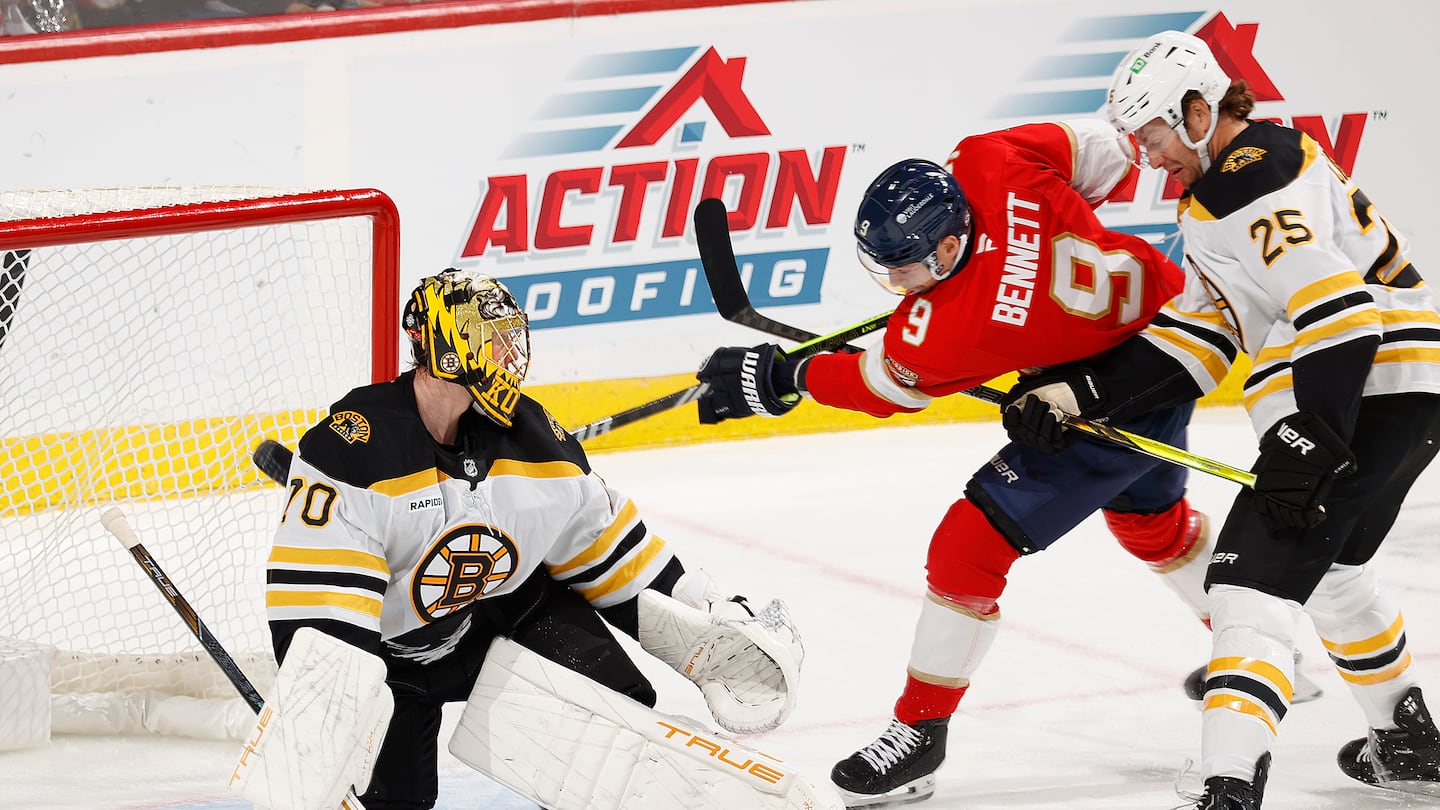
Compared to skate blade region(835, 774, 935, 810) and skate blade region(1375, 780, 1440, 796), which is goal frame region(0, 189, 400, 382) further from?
skate blade region(1375, 780, 1440, 796)

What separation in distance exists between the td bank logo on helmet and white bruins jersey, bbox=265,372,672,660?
7.85 feet

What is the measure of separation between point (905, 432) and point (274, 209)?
100 inches

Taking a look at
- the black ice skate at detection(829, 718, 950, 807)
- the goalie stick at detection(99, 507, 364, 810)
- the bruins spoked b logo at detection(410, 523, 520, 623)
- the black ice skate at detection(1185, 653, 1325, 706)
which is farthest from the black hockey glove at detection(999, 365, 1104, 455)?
the goalie stick at detection(99, 507, 364, 810)

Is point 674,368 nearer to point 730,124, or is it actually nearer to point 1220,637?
point 730,124

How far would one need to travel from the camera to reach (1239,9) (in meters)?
4.98

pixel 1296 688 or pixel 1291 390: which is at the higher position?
pixel 1291 390

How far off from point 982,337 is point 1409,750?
0.98 m

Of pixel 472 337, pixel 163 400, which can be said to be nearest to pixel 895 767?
pixel 472 337

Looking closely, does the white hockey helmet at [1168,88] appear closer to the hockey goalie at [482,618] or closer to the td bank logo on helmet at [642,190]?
the hockey goalie at [482,618]

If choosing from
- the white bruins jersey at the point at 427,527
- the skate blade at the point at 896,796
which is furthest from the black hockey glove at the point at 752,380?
the skate blade at the point at 896,796

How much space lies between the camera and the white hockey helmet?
2.47 meters

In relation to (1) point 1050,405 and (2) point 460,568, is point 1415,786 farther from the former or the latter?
(2) point 460,568

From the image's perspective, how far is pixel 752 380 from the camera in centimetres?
292

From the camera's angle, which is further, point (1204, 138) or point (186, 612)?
point (1204, 138)
